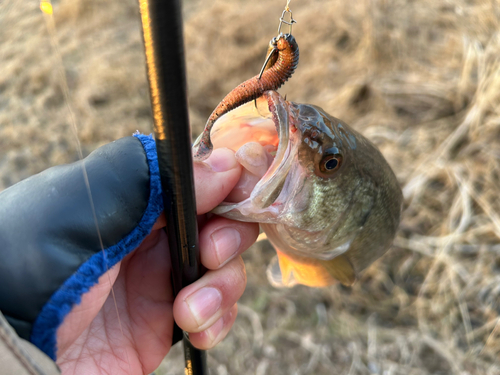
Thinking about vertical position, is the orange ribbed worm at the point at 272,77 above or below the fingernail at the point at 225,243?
above

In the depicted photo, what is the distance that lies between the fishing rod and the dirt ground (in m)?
1.11

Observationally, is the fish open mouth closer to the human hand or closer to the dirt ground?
the human hand

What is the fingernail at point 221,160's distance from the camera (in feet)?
3.72

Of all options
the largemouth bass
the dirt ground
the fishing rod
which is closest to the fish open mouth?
the largemouth bass

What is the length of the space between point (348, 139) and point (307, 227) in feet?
1.11

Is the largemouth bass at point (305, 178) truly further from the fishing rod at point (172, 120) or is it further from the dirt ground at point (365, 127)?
the dirt ground at point (365, 127)

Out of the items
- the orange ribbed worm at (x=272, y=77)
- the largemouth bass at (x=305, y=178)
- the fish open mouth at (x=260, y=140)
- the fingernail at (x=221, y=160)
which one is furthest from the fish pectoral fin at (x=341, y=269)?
the orange ribbed worm at (x=272, y=77)

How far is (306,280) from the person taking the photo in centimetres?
174

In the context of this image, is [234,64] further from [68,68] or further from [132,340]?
[132,340]

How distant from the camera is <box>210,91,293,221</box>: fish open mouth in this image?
110 cm

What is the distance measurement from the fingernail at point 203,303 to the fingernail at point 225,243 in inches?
4.0

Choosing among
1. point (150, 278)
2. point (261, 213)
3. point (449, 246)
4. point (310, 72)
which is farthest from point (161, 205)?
point (310, 72)

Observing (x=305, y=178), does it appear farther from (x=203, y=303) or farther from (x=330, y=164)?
(x=203, y=303)

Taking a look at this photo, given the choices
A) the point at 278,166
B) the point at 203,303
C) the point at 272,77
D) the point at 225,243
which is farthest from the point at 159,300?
the point at 272,77
